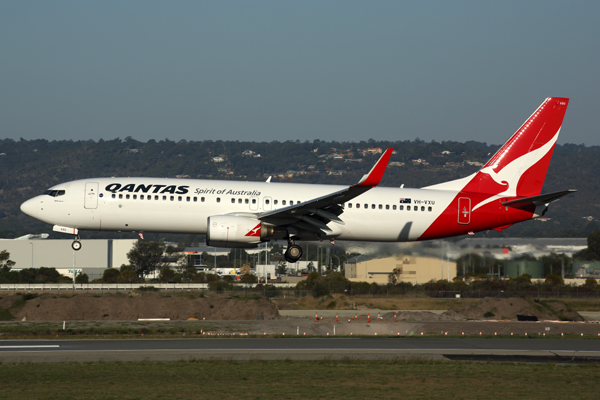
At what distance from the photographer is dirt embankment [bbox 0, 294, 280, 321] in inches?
1678

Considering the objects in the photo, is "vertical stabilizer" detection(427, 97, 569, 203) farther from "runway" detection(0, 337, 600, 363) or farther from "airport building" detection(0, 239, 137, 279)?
"airport building" detection(0, 239, 137, 279)

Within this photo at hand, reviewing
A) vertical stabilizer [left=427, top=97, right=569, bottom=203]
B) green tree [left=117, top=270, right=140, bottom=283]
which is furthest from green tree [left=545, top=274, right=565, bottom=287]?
green tree [left=117, top=270, right=140, bottom=283]

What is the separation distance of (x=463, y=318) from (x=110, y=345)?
24.2 metres

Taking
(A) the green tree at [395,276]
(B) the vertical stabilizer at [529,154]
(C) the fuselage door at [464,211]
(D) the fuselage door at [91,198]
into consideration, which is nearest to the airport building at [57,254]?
(A) the green tree at [395,276]

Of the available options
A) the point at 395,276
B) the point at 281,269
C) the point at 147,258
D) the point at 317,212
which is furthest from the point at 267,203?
the point at 147,258

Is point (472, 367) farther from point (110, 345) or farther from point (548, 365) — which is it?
point (110, 345)

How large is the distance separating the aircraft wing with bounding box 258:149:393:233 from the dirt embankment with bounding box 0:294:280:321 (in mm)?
10696

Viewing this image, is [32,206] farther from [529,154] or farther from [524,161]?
[529,154]

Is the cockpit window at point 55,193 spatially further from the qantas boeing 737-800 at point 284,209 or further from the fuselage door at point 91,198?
the fuselage door at point 91,198

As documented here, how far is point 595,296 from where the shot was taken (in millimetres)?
56719

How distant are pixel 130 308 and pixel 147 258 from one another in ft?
199

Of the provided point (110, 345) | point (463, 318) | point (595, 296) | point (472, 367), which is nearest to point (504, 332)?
point (463, 318)

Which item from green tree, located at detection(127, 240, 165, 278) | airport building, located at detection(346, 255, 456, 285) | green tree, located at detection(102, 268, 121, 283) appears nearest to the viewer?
airport building, located at detection(346, 255, 456, 285)

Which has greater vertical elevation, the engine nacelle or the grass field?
the engine nacelle
